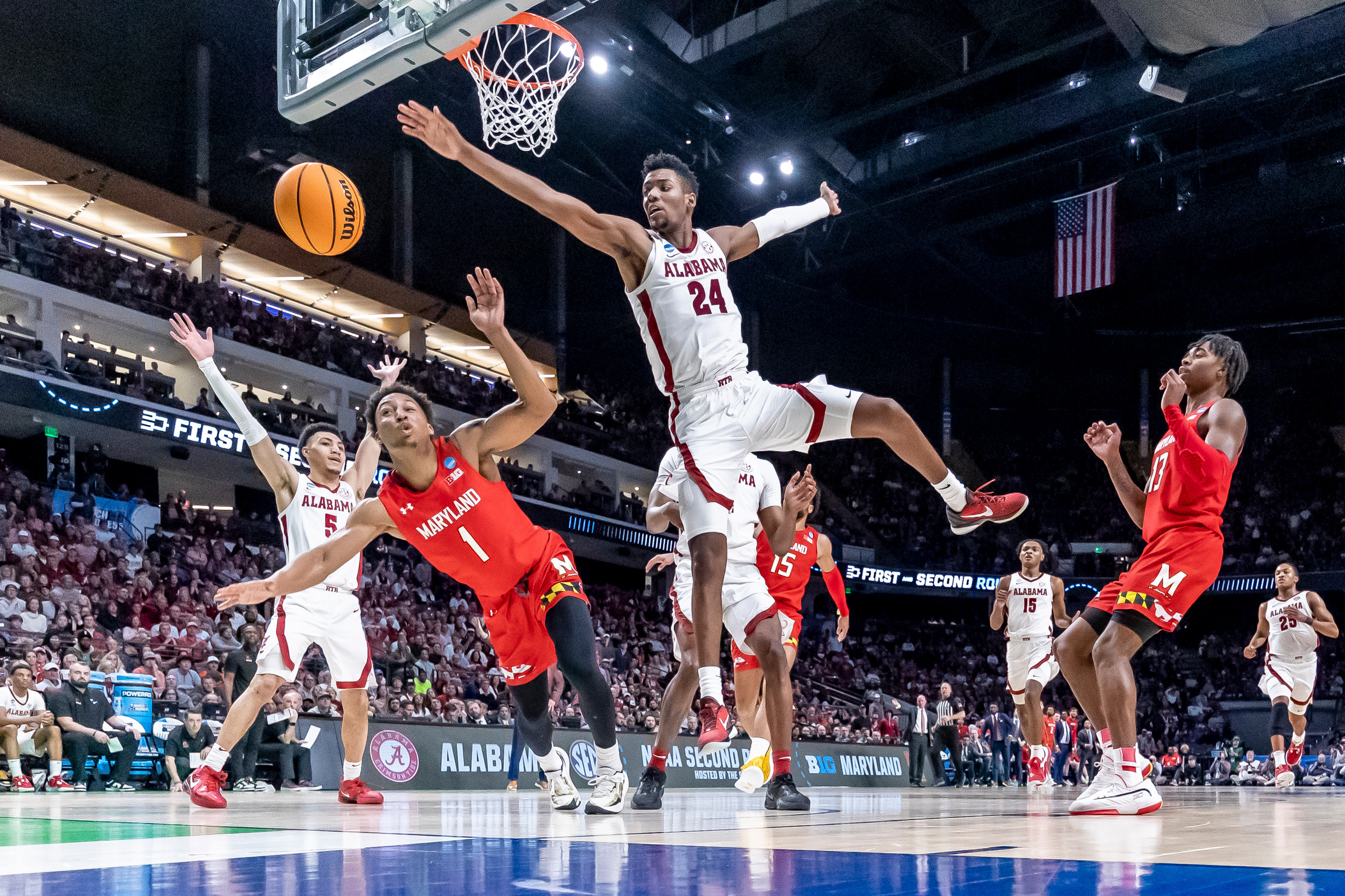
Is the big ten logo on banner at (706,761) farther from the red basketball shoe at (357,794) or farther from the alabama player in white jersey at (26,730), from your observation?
the red basketball shoe at (357,794)

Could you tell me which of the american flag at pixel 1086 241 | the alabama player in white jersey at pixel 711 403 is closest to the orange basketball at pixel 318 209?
the alabama player in white jersey at pixel 711 403

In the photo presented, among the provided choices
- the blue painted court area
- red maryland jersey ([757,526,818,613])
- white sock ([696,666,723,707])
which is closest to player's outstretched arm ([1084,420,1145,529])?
white sock ([696,666,723,707])

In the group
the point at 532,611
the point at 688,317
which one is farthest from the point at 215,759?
the point at 688,317

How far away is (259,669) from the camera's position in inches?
289

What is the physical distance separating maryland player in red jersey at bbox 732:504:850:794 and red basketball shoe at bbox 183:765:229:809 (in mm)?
2958

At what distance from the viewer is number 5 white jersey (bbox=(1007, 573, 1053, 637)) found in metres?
Answer: 12.0

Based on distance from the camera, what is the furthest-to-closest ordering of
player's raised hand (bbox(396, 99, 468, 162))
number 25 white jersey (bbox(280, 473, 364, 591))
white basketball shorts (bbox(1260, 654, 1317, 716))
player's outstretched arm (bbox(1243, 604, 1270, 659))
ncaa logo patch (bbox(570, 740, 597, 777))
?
white basketball shorts (bbox(1260, 654, 1317, 716)), player's outstretched arm (bbox(1243, 604, 1270, 659)), ncaa logo patch (bbox(570, 740, 597, 777)), number 25 white jersey (bbox(280, 473, 364, 591)), player's raised hand (bbox(396, 99, 468, 162))

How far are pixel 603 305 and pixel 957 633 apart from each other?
1382 cm

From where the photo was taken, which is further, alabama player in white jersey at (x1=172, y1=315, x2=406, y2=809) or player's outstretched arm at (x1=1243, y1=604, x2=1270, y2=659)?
player's outstretched arm at (x1=1243, y1=604, x2=1270, y2=659)

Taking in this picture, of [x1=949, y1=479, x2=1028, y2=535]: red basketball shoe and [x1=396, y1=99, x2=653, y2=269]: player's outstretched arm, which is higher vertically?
[x1=396, y1=99, x2=653, y2=269]: player's outstretched arm

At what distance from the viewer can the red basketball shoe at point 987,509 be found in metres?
5.37

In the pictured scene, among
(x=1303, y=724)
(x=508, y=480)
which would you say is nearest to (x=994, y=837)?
(x=1303, y=724)

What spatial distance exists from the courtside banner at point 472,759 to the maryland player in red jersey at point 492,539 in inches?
184

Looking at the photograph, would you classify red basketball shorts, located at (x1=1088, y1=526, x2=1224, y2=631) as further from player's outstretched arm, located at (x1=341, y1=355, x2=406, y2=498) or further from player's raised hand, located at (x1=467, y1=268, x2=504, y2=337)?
player's outstretched arm, located at (x1=341, y1=355, x2=406, y2=498)
